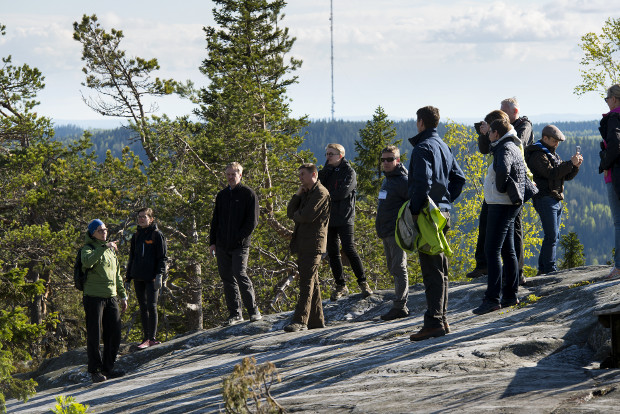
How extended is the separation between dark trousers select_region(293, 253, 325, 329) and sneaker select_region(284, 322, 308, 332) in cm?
4

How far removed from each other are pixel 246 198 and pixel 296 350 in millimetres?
2388

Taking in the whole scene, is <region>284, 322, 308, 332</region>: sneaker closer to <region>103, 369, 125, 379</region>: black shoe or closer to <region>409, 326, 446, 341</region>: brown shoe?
<region>103, 369, 125, 379</region>: black shoe

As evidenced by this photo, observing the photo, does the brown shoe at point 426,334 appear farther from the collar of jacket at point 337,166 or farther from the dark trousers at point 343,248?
the collar of jacket at point 337,166

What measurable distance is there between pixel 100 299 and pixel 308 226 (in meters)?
2.80

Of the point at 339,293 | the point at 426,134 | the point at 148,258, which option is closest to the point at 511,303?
the point at 426,134

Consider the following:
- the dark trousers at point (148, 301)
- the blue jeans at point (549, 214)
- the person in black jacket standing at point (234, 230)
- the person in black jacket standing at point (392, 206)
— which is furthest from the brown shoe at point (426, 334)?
the dark trousers at point (148, 301)

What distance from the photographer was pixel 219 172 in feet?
68.3

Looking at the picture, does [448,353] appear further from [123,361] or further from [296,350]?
[123,361]

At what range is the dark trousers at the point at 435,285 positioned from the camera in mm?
6730

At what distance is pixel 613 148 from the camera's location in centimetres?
740

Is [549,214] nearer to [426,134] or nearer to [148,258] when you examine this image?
[426,134]

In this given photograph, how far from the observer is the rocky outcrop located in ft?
15.5

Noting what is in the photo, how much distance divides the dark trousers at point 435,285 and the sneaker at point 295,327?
8.13ft

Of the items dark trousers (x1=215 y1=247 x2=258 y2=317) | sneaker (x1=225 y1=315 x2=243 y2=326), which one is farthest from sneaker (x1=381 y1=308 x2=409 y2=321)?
sneaker (x1=225 y1=315 x2=243 y2=326)
